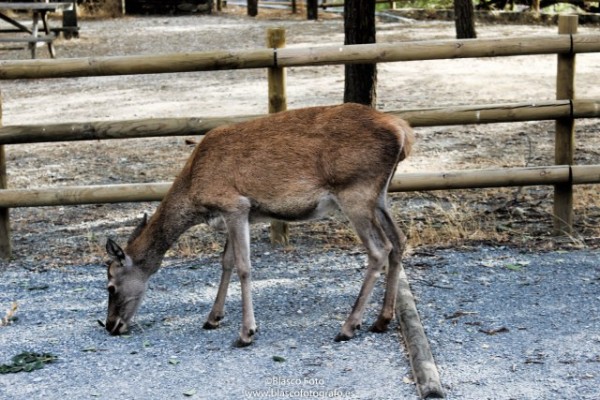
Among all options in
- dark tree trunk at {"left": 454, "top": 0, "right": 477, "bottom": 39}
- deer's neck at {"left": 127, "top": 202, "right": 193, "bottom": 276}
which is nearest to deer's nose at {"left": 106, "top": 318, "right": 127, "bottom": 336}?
deer's neck at {"left": 127, "top": 202, "right": 193, "bottom": 276}

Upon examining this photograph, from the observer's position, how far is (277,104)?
725 centimetres

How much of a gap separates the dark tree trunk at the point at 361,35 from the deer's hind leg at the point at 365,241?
3507 millimetres

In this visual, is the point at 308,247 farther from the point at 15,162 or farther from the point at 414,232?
the point at 15,162

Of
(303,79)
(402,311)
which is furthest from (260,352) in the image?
(303,79)

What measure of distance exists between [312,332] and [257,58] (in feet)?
A: 7.11

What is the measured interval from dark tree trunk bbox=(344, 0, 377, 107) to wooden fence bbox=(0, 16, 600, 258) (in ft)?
6.04

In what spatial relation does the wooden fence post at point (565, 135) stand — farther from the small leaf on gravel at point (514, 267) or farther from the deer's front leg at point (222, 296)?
the deer's front leg at point (222, 296)

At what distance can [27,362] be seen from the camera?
5.46 m

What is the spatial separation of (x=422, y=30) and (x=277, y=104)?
13826 millimetres

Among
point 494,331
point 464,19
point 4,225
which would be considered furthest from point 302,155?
point 464,19

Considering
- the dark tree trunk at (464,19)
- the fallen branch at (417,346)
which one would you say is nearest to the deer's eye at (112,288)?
the fallen branch at (417,346)

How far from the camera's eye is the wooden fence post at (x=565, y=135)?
23.8ft

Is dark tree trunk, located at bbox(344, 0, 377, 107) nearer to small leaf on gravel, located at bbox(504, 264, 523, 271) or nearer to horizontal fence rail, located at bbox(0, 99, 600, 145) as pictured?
horizontal fence rail, located at bbox(0, 99, 600, 145)

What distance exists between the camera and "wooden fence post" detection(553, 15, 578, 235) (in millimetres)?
7262
